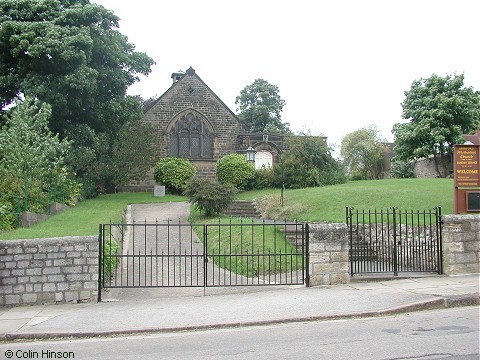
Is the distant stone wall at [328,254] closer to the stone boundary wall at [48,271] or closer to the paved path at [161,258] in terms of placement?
the paved path at [161,258]

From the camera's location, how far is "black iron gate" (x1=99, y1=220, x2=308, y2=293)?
11156 mm

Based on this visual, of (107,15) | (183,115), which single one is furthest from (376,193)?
(183,115)

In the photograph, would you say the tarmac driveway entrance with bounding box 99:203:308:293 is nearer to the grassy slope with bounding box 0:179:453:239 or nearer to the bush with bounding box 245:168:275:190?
the grassy slope with bounding box 0:179:453:239

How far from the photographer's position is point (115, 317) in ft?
30.0

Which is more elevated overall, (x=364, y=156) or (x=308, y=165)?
(x=364, y=156)

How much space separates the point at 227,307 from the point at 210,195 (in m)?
12.2

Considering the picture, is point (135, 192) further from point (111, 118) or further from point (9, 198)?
point (9, 198)

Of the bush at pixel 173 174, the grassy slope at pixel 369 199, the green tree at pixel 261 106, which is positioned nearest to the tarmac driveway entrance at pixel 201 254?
the grassy slope at pixel 369 199

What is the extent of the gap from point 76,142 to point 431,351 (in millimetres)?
22908

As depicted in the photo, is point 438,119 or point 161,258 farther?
point 438,119

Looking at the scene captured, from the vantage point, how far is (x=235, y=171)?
33594 millimetres

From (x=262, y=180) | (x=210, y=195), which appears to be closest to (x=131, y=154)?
(x=262, y=180)

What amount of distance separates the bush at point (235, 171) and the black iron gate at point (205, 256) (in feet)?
40.7

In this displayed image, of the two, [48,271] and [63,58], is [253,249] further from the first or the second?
[63,58]
